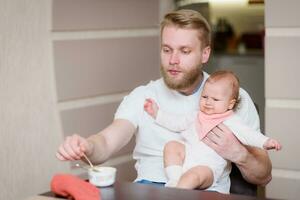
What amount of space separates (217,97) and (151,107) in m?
0.31

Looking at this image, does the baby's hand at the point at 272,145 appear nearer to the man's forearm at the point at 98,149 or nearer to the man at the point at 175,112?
the man at the point at 175,112

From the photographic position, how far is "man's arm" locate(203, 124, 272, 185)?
1.96 m

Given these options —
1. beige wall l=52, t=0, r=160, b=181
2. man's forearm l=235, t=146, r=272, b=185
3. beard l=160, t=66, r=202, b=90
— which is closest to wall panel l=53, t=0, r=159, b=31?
beige wall l=52, t=0, r=160, b=181

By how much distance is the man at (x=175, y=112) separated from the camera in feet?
6.48

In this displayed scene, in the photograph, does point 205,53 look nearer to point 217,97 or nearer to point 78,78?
point 217,97

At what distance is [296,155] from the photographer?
2.61m

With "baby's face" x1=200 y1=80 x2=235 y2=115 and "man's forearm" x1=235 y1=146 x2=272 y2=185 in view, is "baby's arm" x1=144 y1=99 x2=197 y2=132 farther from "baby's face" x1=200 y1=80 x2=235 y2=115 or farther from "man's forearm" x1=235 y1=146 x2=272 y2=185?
"man's forearm" x1=235 y1=146 x2=272 y2=185

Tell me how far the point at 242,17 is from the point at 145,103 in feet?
11.3

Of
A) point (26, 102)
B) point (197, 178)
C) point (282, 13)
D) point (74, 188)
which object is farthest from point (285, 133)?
point (74, 188)

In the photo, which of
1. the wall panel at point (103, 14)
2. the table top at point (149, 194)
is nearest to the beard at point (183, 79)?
the table top at point (149, 194)

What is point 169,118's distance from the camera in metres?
2.09

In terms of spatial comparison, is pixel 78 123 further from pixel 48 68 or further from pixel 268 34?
pixel 268 34

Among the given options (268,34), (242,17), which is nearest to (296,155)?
(268,34)

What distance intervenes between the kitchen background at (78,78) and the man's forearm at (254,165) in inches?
24.3
